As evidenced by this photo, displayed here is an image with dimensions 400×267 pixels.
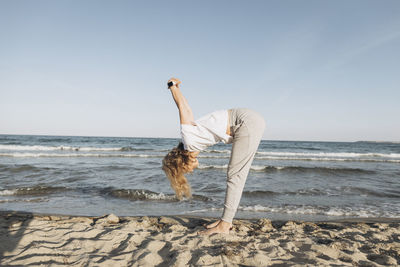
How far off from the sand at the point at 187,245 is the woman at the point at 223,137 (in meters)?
0.60

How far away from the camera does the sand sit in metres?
2.42

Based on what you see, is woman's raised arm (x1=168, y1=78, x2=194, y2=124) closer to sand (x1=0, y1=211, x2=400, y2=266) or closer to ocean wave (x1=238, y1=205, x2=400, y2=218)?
sand (x1=0, y1=211, x2=400, y2=266)

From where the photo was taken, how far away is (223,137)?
112 inches

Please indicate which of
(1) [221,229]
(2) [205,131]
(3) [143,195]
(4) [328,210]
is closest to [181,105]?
(2) [205,131]

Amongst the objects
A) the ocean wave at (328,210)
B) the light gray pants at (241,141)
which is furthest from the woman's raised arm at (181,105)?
the ocean wave at (328,210)

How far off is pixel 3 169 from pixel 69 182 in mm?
3913

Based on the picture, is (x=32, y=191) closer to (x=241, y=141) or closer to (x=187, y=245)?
(x=187, y=245)

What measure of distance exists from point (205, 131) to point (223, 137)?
0.27 m

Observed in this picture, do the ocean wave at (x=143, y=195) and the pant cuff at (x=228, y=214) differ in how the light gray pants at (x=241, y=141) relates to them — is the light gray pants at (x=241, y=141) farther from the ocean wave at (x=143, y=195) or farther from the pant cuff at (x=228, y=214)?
the ocean wave at (x=143, y=195)

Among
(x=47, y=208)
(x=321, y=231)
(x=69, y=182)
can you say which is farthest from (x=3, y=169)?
(x=321, y=231)

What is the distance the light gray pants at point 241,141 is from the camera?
2.89 metres

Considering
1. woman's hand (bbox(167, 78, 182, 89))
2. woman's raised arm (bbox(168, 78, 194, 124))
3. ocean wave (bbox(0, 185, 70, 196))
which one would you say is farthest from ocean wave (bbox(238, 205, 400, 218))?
ocean wave (bbox(0, 185, 70, 196))

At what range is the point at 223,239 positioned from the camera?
3.03 m

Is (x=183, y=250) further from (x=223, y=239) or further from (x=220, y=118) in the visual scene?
(x=220, y=118)
